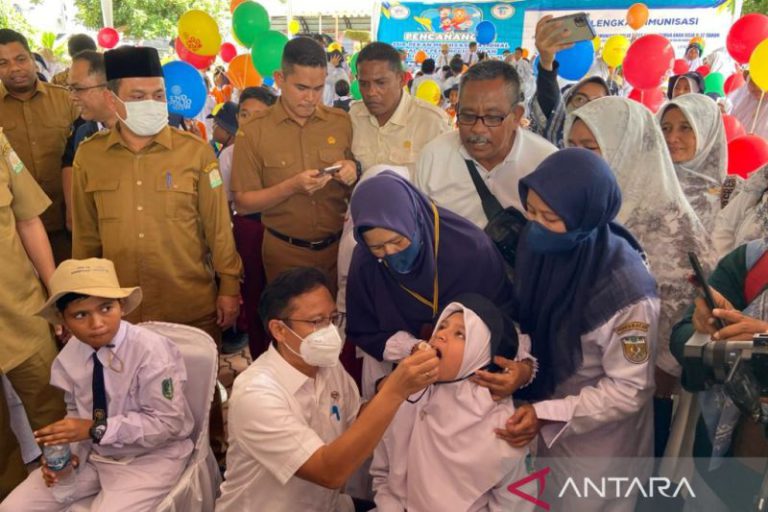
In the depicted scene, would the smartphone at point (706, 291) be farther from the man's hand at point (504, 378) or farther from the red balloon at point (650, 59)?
the red balloon at point (650, 59)

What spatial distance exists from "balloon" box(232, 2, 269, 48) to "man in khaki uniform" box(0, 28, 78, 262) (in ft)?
8.51

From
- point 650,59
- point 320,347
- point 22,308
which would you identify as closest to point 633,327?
point 320,347

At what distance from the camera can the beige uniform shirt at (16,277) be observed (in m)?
2.29

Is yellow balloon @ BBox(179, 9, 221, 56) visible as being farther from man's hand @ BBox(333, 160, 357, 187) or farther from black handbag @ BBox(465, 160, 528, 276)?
black handbag @ BBox(465, 160, 528, 276)

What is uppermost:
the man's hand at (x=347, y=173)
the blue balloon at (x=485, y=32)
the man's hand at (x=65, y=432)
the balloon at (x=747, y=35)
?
the blue balloon at (x=485, y=32)

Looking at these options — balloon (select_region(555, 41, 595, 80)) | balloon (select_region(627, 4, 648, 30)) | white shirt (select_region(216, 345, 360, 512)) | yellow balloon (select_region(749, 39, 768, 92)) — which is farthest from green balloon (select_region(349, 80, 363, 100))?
white shirt (select_region(216, 345, 360, 512))

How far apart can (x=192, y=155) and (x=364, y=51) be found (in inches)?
45.0

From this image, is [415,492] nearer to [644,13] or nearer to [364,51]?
[364,51]

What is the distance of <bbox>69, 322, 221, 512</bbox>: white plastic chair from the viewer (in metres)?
1.96

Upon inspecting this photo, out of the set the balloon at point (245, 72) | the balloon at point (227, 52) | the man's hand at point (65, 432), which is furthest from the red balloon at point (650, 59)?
the balloon at point (227, 52)

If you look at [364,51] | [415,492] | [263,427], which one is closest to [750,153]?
[364,51]

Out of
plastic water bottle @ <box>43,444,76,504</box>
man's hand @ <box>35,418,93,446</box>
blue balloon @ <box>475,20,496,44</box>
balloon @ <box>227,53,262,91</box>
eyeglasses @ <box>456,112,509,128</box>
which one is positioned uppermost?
blue balloon @ <box>475,20,496,44</box>

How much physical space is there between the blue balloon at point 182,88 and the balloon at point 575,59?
4.15 m

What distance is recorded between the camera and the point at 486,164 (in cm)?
253
